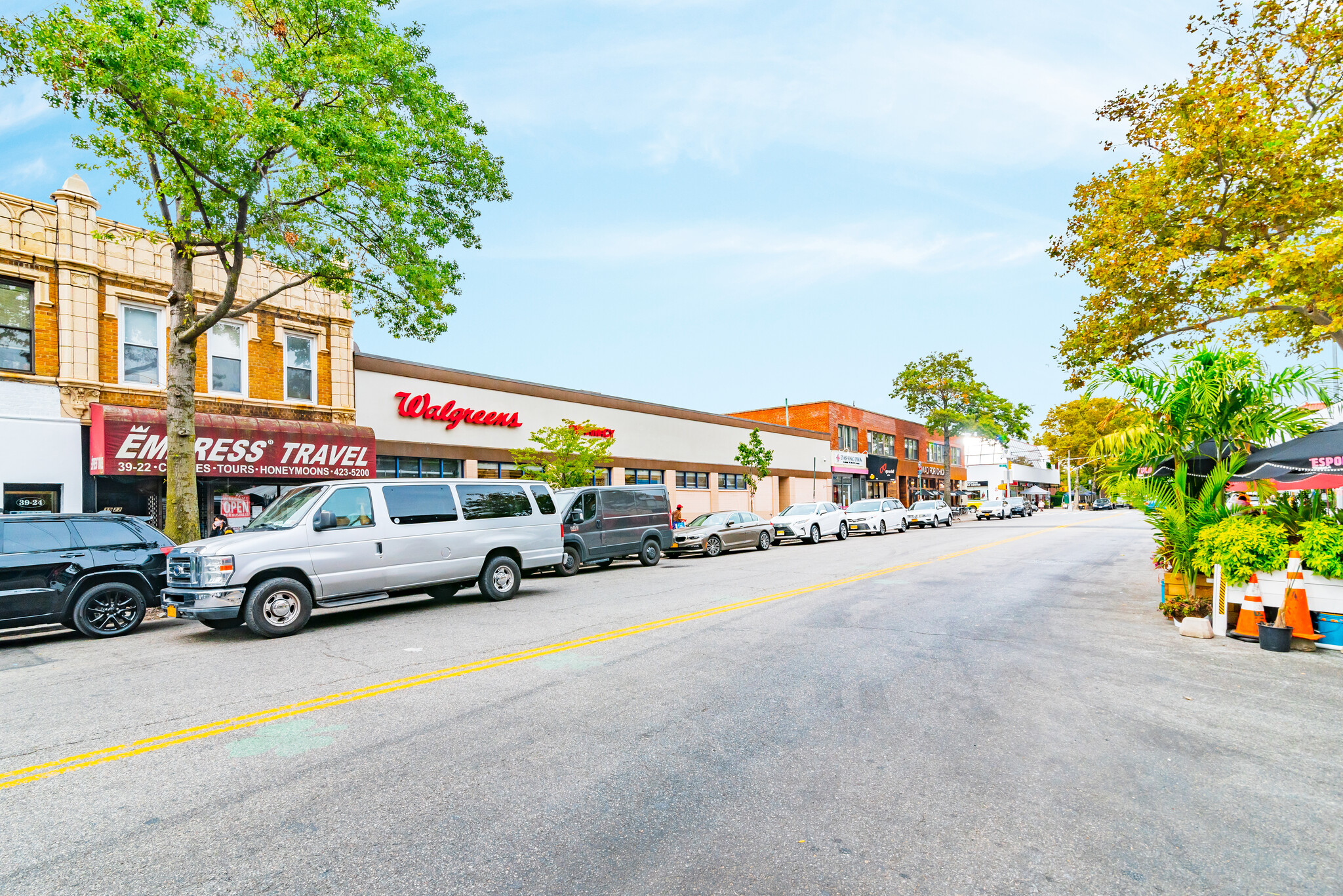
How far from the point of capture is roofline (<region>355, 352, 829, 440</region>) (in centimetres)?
2166

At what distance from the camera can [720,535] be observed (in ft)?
74.1

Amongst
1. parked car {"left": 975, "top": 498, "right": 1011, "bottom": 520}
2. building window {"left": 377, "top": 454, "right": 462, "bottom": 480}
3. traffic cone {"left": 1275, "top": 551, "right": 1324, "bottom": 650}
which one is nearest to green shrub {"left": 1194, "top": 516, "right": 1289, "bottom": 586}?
traffic cone {"left": 1275, "top": 551, "right": 1324, "bottom": 650}

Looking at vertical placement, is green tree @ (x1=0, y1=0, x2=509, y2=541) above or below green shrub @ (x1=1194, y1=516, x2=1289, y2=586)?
above

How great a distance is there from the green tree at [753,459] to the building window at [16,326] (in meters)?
26.6

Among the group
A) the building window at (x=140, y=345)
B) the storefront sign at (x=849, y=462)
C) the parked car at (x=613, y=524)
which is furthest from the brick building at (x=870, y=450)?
the building window at (x=140, y=345)

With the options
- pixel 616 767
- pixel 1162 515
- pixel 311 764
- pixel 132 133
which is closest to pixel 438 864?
pixel 616 767

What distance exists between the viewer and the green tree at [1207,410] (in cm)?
1040

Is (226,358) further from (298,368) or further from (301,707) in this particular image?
(301,707)

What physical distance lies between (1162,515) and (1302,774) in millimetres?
7127

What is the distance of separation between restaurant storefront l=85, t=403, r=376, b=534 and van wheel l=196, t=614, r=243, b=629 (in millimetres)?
5897

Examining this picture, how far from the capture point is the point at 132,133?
11984 millimetres

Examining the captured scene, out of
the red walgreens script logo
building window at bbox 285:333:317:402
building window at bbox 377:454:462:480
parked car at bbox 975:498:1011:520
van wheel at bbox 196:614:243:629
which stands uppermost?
building window at bbox 285:333:317:402

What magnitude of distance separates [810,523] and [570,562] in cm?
1381

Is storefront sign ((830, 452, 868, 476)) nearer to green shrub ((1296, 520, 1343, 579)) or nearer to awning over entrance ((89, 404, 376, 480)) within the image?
awning over entrance ((89, 404, 376, 480))
